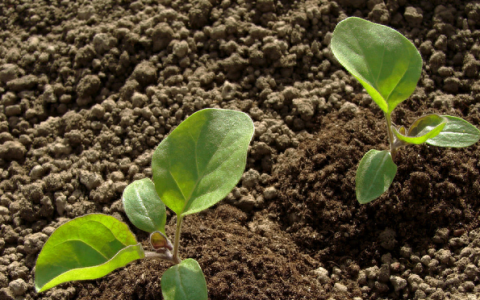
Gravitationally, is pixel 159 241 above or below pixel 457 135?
below

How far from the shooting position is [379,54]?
60.0 inches

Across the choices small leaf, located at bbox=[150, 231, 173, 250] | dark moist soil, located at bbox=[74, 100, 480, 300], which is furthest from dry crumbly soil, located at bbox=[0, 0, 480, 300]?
small leaf, located at bbox=[150, 231, 173, 250]

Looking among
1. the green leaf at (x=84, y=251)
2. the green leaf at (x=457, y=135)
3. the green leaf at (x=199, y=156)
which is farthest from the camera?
the green leaf at (x=457, y=135)

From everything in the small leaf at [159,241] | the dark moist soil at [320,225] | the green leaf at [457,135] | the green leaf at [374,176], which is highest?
the green leaf at [457,135]

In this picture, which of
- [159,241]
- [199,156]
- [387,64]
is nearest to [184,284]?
[159,241]

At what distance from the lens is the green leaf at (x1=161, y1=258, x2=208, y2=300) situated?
1227 mm

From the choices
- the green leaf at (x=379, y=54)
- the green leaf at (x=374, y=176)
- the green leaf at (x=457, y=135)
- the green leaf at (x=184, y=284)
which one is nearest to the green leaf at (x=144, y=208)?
the green leaf at (x=184, y=284)

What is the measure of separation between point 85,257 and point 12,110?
106 centimetres

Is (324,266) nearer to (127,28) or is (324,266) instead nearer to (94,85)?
(94,85)

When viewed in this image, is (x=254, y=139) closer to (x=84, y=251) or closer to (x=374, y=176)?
(x=374, y=176)

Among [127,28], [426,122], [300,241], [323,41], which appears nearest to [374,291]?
[300,241]

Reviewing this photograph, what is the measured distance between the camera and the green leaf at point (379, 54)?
4.96ft

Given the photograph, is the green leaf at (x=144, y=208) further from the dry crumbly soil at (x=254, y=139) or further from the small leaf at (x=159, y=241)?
the dry crumbly soil at (x=254, y=139)

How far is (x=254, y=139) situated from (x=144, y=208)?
0.63m
